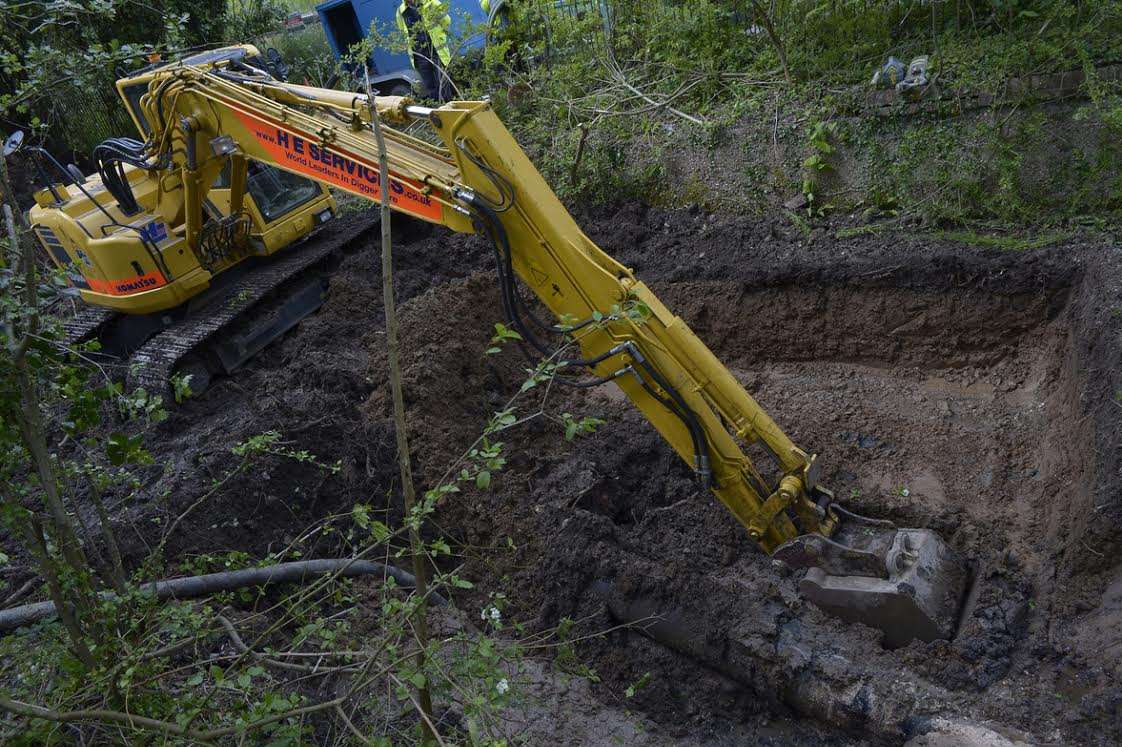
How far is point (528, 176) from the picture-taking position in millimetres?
4168

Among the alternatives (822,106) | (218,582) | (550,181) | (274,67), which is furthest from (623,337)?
(274,67)

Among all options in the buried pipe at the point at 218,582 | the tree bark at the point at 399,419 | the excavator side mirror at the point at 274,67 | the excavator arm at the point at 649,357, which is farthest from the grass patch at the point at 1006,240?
the excavator side mirror at the point at 274,67

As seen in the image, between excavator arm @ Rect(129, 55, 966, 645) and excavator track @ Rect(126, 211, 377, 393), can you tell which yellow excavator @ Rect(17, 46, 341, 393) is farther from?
excavator arm @ Rect(129, 55, 966, 645)

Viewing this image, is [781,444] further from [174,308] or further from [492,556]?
[174,308]

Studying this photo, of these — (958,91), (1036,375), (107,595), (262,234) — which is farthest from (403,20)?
(107,595)

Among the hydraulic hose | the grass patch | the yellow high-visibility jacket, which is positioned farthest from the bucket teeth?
the yellow high-visibility jacket

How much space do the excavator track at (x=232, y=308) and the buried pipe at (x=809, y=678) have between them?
15.0 ft

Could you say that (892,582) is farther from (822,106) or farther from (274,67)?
(274,67)

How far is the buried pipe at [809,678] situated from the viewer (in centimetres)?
379

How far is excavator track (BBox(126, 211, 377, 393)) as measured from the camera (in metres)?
7.11

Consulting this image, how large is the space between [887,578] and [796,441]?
1.75m

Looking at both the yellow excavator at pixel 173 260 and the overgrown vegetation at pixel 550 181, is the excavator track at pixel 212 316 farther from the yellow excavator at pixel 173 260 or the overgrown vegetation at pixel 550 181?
the overgrown vegetation at pixel 550 181

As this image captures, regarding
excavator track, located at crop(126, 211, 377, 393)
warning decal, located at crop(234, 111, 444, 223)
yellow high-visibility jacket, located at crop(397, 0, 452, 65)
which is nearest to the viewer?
warning decal, located at crop(234, 111, 444, 223)

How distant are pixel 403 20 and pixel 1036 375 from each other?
9.61 meters
